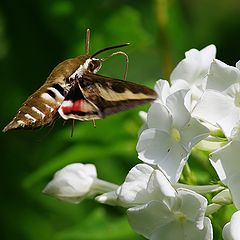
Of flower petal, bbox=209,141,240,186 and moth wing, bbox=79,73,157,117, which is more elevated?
moth wing, bbox=79,73,157,117

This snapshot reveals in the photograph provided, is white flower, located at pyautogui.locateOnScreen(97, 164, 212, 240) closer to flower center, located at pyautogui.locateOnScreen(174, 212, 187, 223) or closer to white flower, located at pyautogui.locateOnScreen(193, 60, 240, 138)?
flower center, located at pyautogui.locateOnScreen(174, 212, 187, 223)

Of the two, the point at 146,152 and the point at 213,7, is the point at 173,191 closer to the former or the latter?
the point at 146,152

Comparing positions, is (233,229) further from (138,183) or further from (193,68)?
(193,68)

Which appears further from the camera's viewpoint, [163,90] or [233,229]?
[163,90]

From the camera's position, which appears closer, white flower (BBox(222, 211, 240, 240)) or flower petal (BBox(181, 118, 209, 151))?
white flower (BBox(222, 211, 240, 240))

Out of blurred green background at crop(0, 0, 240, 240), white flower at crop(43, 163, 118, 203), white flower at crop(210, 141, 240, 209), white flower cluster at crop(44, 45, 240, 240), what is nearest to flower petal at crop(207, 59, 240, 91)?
white flower cluster at crop(44, 45, 240, 240)

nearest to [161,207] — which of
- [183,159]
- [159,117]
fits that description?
[183,159]
